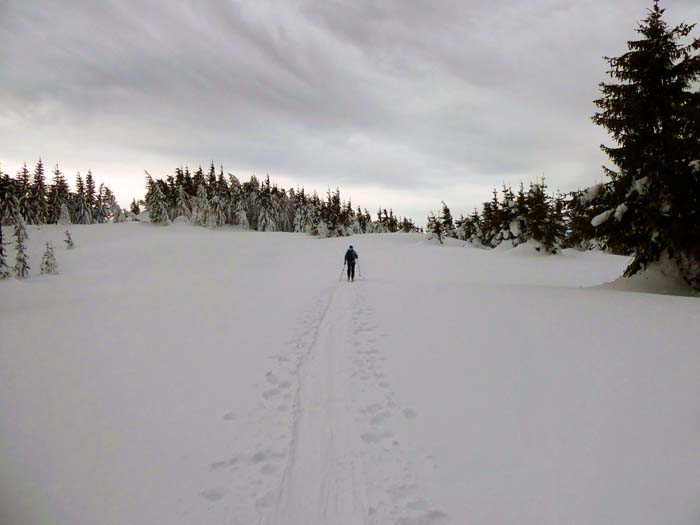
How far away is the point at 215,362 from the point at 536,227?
3615 centimetres

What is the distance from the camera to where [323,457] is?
3.91 meters

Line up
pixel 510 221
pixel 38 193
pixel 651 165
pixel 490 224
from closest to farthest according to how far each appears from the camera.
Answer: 1. pixel 651 165
2. pixel 510 221
3. pixel 490 224
4. pixel 38 193

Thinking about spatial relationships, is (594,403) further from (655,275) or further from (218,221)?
(218,221)

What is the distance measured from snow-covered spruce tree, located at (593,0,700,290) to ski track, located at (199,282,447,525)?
1224cm

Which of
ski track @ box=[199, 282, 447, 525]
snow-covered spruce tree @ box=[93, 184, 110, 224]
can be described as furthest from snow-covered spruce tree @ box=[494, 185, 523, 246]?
snow-covered spruce tree @ box=[93, 184, 110, 224]

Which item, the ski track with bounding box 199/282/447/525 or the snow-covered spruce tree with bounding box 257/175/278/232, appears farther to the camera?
the snow-covered spruce tree with bounding box 257/175/278/232

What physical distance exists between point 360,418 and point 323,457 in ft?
3.06

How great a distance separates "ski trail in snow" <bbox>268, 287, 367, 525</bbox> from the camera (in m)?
3.14

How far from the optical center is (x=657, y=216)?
38.0 feet

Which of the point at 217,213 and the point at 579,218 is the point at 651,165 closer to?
the point at 579,218

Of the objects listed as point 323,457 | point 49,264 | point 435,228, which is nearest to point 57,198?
point 49,264

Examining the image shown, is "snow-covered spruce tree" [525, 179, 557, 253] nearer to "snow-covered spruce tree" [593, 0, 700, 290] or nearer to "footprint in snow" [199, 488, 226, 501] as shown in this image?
"snow-covered spruce tree" [593, 0, 700, 290]

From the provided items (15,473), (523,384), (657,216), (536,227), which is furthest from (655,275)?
(536,227)

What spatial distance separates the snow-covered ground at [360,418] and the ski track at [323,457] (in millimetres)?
23
